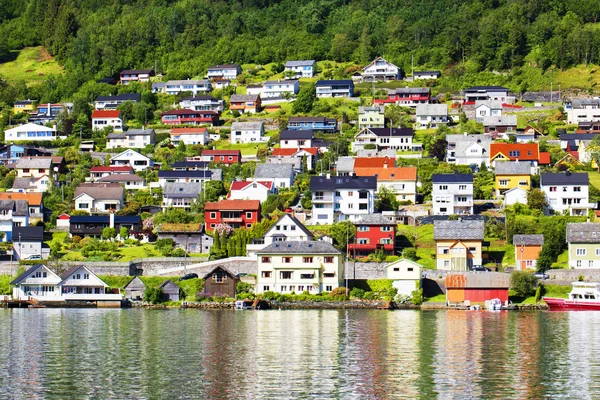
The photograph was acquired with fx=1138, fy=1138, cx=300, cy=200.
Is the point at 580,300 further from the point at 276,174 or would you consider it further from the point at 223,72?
the point at 223,72

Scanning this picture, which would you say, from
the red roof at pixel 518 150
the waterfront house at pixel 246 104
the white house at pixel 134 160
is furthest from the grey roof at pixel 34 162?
the red roof at pixel 518 150

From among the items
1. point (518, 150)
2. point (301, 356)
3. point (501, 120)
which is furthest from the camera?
point (501, 120)

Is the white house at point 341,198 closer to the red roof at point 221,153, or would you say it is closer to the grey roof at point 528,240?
the grey roof at point 528,240

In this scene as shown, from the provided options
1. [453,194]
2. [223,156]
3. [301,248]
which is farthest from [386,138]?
[301,248]

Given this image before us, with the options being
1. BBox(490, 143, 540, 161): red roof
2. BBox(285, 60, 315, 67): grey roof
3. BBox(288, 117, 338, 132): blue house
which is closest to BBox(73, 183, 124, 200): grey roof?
BBox(288, 117, 338, 132): blue house

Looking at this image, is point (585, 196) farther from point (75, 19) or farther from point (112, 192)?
point (75, 19)

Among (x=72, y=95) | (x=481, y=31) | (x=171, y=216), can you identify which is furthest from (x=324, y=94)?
(x=171, y=216)
